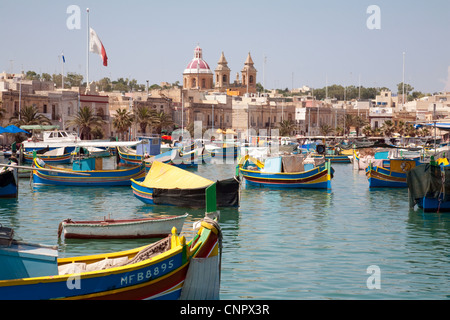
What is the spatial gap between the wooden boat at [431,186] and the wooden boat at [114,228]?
11.0m

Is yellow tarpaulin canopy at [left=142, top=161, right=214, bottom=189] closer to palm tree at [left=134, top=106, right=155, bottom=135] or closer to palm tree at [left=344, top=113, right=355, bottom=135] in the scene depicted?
palm tree at [left=134, top=106, right=155, bottom=135]

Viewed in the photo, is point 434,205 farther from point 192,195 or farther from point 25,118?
point 25,118

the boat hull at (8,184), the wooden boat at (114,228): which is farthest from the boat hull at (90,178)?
the wooden boat at (114,228)

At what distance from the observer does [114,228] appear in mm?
19859

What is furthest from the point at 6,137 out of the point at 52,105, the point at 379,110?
the point at 379,110

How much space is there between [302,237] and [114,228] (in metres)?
6.18

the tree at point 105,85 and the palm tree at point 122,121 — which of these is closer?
the palm tree at point 122,121

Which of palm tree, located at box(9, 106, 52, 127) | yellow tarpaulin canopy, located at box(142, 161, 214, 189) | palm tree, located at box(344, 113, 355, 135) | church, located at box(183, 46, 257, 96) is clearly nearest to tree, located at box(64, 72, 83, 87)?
church, located at box(183, 46, 257, 96)

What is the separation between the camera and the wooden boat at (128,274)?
35.8 ft

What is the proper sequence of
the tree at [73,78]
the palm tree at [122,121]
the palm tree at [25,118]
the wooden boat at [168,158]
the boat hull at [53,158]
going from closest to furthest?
1. the wooden boat at [168,158]
2. the boat hull at [53,158]
3. the palm tree at [25,118]
4. the palm tree at [122,121]
5. the tree at [73,78]

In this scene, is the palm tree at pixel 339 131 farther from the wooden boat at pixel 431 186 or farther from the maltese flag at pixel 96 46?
the wooden boat at pixel 431 186

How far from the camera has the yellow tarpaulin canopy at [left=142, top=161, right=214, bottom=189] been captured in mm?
27109

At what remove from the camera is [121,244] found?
19719 millimetres

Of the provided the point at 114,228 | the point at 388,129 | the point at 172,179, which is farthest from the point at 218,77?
the point at 114,228
